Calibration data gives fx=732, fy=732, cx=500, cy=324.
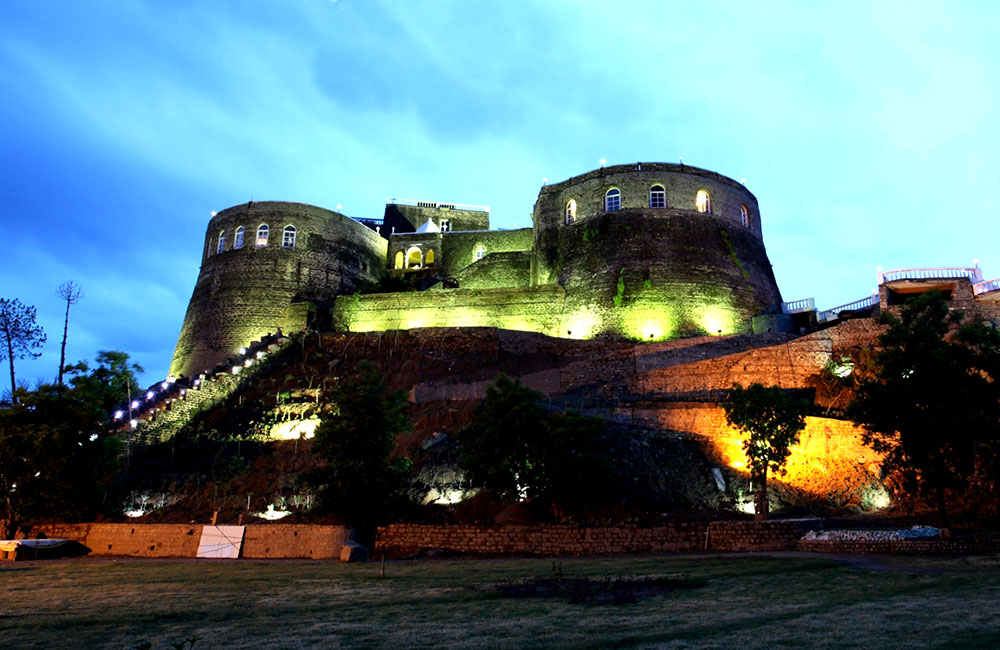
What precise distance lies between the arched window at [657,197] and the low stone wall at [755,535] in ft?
82.6

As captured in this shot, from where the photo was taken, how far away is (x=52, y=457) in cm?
1939

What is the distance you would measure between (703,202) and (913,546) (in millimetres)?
27476

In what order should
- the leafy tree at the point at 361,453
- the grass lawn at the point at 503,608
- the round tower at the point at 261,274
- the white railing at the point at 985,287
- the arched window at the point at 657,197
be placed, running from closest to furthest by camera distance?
the grass lawn at the point at 503,608, the leafy tree at the point at 361,453, the white railing at the point at 985,287, the arched window at the point at 657,197, the round tower at the point at 261,274

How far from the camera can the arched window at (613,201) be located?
38625mm

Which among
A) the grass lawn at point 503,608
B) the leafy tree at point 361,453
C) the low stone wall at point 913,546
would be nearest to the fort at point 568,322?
the leafy tree at point 361,453

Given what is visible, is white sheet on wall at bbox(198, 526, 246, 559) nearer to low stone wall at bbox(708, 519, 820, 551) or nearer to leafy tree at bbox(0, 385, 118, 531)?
leafy tree at bbox(0, 385, 118, 531)

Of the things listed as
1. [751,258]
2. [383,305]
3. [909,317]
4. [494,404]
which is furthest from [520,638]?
[751,258]

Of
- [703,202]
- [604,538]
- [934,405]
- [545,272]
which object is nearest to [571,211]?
[545,272]

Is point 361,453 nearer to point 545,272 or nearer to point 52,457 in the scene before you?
point 52,457

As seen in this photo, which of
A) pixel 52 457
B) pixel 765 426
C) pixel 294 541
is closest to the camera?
pixel 294 541

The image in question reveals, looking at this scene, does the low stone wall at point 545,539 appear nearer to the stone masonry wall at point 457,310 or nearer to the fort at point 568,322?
the fort at point 568,322

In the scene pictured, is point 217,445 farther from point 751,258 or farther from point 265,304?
point 751,258

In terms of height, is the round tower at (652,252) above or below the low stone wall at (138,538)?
above

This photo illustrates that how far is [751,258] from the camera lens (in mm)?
38406
